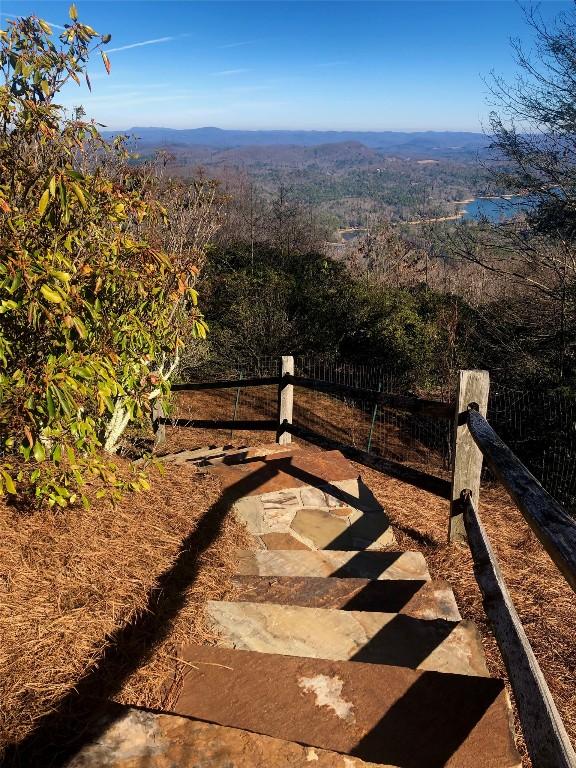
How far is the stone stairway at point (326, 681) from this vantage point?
158 centimetres

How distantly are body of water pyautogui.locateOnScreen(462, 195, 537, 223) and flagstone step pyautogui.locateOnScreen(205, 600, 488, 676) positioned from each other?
1186 centimetres

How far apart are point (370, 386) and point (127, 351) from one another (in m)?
13.6

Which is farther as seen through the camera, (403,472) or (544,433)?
(544,433)

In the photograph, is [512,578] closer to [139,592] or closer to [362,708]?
[362,708]

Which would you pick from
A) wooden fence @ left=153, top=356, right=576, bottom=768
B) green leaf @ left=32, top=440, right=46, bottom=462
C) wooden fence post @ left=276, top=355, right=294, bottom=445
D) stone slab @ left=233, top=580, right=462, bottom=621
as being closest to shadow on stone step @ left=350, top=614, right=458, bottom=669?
stone slab @ left=233, top=580, right=462, bottom=621

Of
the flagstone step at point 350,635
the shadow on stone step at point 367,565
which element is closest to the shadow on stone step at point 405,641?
the flagstone step at point 350,635

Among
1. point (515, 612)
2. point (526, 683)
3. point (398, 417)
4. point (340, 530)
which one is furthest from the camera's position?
point (398, 417)

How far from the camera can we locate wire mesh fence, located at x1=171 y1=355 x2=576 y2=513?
11211 mm

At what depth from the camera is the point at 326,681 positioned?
79.4 inches

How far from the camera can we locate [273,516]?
4.28 metres

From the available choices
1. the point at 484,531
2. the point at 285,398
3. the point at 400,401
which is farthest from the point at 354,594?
the point at 285,398

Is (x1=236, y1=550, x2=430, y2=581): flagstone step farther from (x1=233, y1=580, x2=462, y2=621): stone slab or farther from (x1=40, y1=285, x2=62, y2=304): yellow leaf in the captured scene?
(x1=40, y1=285, x2=62, y2=304): yellow leaf

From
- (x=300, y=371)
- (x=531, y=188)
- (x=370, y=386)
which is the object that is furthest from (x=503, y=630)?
(x=300, y=371)

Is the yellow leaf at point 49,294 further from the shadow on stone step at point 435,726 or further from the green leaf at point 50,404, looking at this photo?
the shadow on stone step at point 435,726
